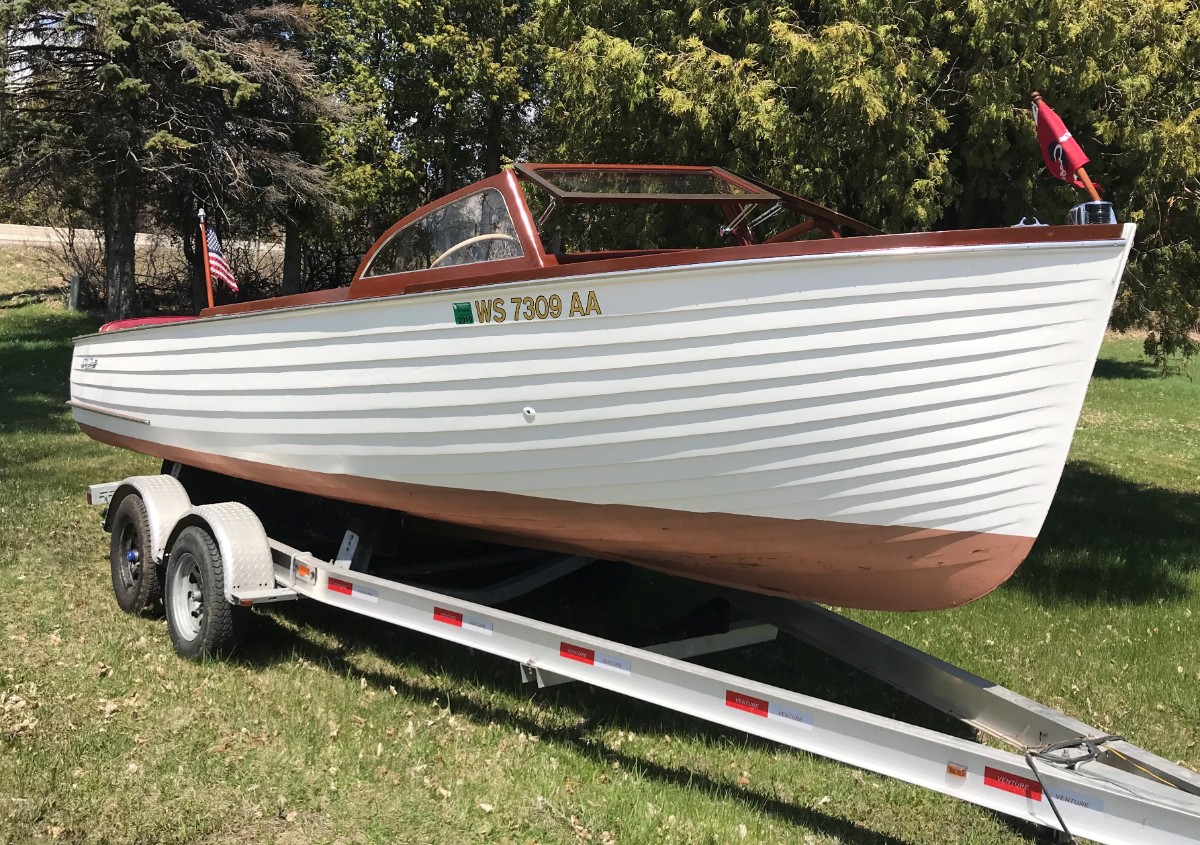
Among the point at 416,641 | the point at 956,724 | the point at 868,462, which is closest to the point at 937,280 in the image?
the point at 868,462

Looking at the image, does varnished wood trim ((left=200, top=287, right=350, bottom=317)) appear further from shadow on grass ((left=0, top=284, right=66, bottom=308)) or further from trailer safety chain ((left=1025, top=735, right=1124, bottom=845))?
shadow on grass ((left=0, top=284, right=66, bottom=308))

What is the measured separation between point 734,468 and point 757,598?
139cm

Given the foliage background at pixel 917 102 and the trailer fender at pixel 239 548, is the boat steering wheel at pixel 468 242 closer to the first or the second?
the trailer fender at pixel 239 548

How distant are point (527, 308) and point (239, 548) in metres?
1.95

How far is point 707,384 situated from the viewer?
342cm

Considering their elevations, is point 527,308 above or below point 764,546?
above

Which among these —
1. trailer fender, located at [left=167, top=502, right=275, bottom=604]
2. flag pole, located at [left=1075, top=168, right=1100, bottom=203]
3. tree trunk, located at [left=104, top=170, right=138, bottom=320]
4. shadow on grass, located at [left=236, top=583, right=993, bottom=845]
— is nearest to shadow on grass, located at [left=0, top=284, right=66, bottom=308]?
tree trunk, located at [left=104, top=170, right=138, bottom=320]

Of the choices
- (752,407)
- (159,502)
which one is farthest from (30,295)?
(752,407)

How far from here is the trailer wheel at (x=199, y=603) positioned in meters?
4.61

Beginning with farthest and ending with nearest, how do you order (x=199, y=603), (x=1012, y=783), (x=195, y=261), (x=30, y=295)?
(x=30, y=295) < (x=195, y=261) < (x=199, y=603) < (x=1012, y=783)

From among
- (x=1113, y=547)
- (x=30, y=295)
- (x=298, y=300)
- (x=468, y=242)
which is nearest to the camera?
(x=468, y=242)

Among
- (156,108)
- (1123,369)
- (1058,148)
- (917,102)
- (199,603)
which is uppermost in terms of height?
(156,108)

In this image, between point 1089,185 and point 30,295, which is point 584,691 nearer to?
point 1089,185

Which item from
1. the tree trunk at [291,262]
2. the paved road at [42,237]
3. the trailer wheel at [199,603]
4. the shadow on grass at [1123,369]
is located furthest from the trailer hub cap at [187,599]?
the shadow on grass at [1123,369]
